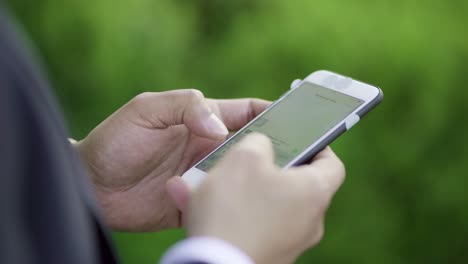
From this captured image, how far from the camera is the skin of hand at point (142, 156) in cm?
97

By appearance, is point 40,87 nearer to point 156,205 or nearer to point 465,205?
point 156,205

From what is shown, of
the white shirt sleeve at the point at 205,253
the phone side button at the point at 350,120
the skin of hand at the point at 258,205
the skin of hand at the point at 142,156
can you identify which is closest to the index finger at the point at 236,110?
the skin of hand at the point at 142,156

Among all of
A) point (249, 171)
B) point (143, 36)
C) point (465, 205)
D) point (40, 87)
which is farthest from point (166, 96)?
point (465, 205)

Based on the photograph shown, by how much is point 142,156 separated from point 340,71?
665 mm

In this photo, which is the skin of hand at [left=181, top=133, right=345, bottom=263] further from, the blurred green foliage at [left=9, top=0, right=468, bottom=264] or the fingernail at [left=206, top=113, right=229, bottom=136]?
the blurred green foliage at [left=9, top=0, right=468, bottom=264]

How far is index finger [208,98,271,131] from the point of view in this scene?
103 centimetres

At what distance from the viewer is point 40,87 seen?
490 millimetres

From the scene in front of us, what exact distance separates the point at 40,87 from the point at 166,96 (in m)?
0.47

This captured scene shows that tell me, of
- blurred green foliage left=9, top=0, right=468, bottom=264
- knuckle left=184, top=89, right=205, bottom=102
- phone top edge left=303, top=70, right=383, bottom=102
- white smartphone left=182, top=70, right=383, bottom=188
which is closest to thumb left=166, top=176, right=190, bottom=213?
white smartphone left=182, top=70, right=383, bottom=188

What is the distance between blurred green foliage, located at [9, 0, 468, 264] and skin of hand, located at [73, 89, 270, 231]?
571mm

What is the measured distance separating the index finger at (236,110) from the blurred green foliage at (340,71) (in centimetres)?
52

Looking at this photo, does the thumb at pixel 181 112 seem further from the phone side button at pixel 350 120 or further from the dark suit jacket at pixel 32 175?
the dark suit jacket at pixel 32 175

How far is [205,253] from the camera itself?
0.58 meters

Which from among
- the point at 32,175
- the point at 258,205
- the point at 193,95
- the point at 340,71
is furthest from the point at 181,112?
the point at 340,71
